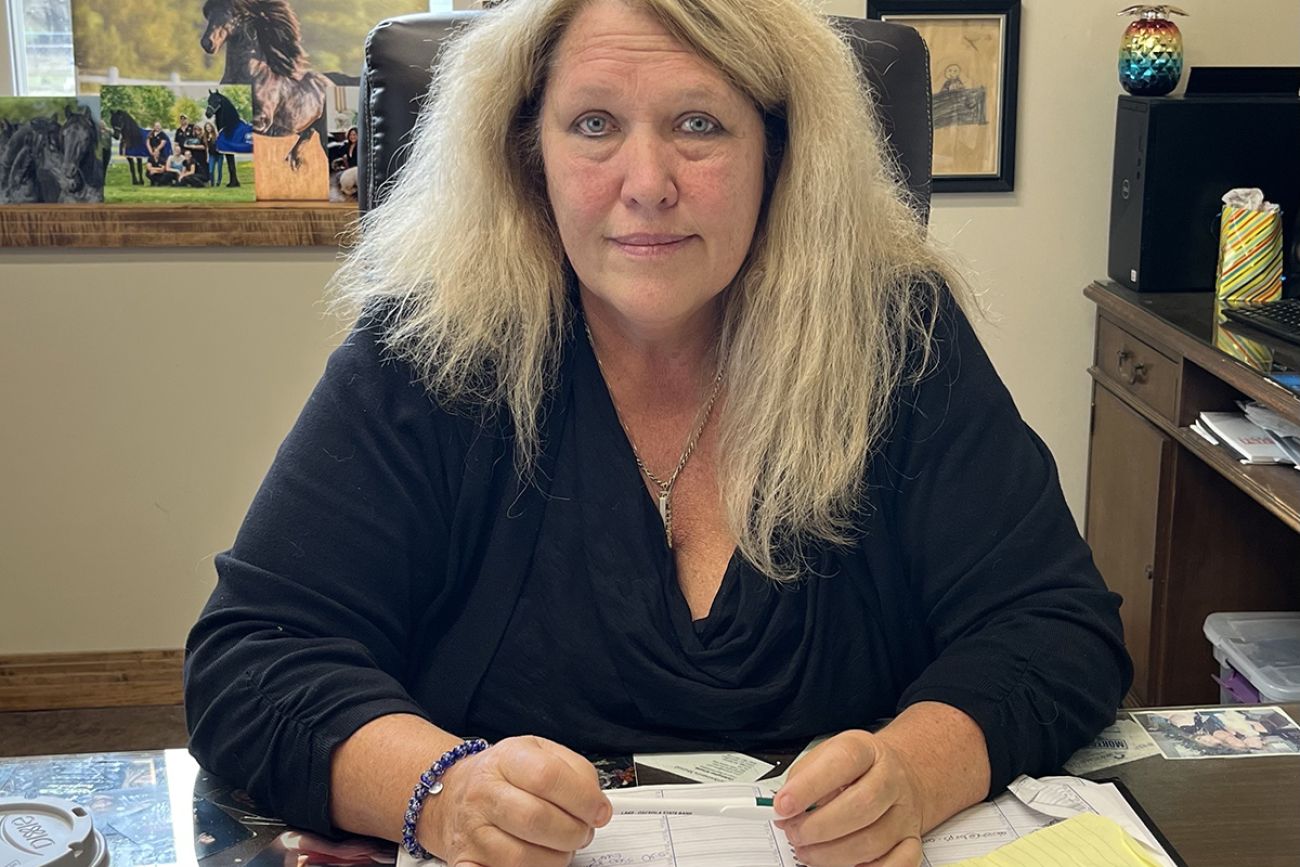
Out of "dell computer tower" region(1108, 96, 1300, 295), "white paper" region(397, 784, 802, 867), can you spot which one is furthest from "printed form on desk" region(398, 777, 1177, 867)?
"dell computer tower" region(1108, 96, 1300, 295)

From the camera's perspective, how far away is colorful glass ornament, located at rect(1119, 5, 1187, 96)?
245 cm

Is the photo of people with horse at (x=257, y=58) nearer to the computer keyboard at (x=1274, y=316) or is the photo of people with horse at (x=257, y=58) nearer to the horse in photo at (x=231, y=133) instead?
the horse in photo at (x=231, y=133)

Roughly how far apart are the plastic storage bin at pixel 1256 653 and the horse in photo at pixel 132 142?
1985 millimetres

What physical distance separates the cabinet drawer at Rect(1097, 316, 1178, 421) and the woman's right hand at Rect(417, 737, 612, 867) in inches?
65.5

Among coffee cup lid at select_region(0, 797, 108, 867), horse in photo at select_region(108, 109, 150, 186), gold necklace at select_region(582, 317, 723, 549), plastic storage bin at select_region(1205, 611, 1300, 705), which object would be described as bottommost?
plastic storage bin at select_region(1205, 611, 1300, 705)

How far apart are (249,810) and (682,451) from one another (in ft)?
1.62

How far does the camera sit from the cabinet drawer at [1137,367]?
229 cm

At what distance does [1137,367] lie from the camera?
2.42 meters

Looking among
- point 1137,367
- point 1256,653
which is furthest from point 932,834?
point 1137,367

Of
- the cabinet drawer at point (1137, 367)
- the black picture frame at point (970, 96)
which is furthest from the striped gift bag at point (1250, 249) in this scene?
the black picture frame at point (970, 96)

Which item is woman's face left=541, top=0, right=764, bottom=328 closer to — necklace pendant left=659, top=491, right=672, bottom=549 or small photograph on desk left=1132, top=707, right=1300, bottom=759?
necklace pendant left=659, top=491, right=672, bottom=549

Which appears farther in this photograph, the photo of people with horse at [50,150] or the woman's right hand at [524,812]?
the photo of people with horse at [50,150]

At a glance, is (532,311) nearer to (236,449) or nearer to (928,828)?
(928,828)

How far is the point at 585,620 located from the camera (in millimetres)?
1166
